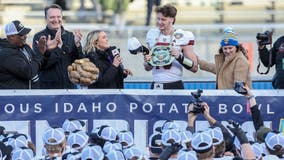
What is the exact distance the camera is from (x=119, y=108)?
1135cm

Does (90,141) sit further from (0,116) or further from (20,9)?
(20,9)

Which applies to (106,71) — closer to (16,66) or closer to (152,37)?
(152,37)

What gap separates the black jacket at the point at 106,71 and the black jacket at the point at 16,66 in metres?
0.65

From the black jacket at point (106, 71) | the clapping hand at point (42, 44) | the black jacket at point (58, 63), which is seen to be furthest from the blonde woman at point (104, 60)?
the clapping hand at point (42, 44)

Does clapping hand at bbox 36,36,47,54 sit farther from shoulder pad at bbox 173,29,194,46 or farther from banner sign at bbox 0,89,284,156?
shoulder pad at bbox 173,29,194,46

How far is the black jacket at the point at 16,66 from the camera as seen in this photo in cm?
1127

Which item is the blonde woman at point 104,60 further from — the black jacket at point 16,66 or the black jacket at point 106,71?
the black jacket at point 16,66

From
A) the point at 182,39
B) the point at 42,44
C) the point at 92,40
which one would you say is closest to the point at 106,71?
the point at 92,40

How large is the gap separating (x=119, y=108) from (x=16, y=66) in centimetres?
123

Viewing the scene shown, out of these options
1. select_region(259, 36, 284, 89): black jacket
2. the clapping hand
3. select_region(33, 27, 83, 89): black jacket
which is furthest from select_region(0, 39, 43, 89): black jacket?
select_region(259, 36, 284, 89): black jacket

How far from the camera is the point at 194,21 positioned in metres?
25.7

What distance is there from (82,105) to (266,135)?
2.74 m

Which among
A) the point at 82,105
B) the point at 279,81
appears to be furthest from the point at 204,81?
the point at 82,105

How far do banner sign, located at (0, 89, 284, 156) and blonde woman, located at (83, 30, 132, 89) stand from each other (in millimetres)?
317
